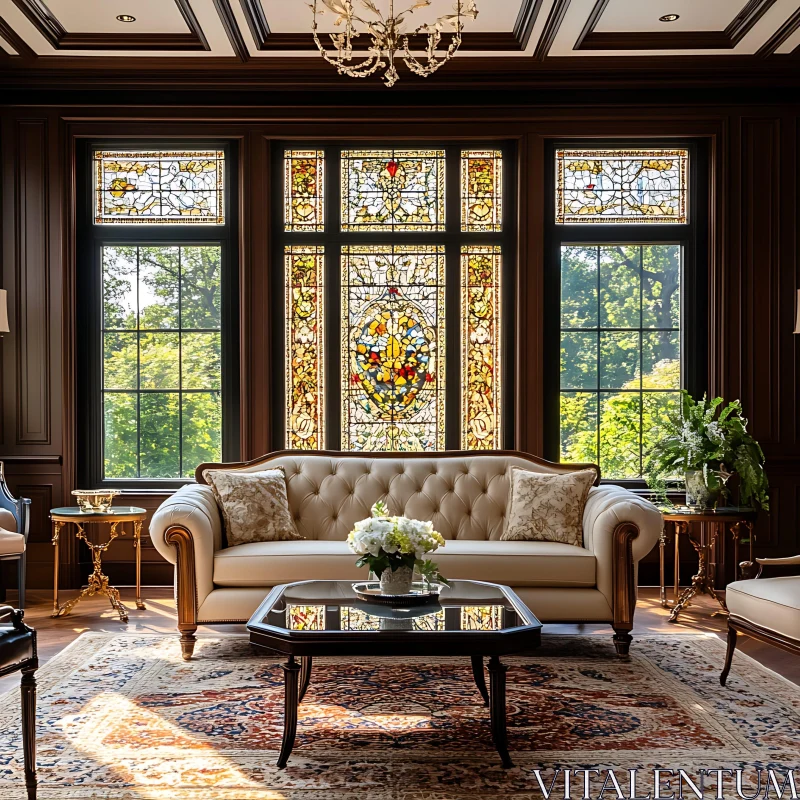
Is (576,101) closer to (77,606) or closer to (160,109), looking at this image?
(160,109)

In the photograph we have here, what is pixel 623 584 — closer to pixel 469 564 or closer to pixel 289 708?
pixel 469 564

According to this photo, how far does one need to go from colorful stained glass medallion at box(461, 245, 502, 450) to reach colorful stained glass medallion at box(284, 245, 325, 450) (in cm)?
101

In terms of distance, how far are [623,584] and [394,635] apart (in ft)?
5.64

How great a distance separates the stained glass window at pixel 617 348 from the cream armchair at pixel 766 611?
2.31 metres

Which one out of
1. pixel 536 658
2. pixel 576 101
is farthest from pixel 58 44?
pixel 536 658

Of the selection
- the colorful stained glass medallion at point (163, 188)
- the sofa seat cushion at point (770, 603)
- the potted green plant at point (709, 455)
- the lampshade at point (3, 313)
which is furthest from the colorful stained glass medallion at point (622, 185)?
the lampshade at point (3, 313)

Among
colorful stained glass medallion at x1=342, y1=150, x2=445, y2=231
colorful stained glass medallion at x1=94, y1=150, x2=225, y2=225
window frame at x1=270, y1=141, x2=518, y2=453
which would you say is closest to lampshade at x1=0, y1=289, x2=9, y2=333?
colorful stained glass medallion at x1=94, y1=150, x2=225, y2=225

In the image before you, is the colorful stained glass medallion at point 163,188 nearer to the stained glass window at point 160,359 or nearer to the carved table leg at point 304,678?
the stained glass window at point 160,359

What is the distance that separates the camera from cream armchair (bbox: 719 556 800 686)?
3172 mm

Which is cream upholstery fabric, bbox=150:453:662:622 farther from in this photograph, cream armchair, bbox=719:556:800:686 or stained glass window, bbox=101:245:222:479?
stained glass window, bbox=101:245:222:479

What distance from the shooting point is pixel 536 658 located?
4133 millimetres

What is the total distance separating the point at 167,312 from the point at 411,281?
173cm

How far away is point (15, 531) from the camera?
5016mm

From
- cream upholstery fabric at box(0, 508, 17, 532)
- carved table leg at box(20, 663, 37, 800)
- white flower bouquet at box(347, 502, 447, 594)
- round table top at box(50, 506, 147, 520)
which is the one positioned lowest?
carved table leg at box(20, 663, 37, 800)
